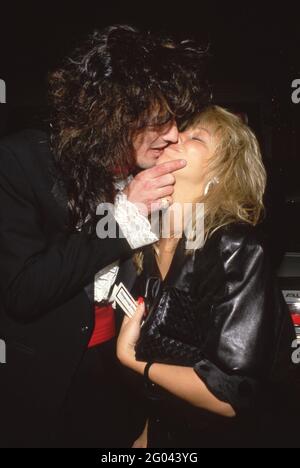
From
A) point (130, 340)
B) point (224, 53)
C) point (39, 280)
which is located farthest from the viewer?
point (224, 53)

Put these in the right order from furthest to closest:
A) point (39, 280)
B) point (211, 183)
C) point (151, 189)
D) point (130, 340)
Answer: point (211, 183)
point (130, 340)
point (151, 189)
point (39, 280)

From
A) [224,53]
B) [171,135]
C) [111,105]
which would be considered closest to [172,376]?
[171,135]

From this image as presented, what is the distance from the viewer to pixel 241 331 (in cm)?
131

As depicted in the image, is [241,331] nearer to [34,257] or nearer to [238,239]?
[238,239]

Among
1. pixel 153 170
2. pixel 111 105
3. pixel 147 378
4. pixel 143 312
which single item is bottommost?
pixel 147 378

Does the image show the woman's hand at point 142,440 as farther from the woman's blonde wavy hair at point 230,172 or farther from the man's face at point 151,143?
the man's face at point 151,143

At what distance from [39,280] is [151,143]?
637 mm

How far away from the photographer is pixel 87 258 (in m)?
1.29

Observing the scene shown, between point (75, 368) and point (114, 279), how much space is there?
34 centimetres

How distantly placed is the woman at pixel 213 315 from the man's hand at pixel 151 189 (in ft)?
0.57

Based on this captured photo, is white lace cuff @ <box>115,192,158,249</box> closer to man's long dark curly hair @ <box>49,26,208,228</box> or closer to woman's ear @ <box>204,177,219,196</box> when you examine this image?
man's long dark curly hair @ <box>49,26,208,228</box>

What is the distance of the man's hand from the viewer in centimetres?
138

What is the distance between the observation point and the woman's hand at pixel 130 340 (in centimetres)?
148

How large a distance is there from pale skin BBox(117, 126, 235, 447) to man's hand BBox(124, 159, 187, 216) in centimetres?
16
